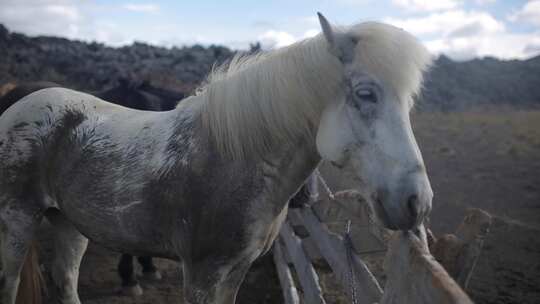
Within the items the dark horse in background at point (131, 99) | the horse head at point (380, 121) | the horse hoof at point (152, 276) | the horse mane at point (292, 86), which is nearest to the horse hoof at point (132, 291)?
the dark horse in background at point (131, 99)

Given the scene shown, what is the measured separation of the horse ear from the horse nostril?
2.39ft

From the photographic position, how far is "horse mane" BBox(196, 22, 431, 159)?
1.74 meters

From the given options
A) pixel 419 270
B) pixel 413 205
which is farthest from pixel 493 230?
pixel 419 270

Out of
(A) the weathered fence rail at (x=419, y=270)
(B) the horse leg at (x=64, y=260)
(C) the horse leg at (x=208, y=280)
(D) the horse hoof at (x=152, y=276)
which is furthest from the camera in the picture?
(D) the horse hoof at (x=152, y=276)

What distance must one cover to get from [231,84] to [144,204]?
838mm

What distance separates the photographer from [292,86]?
1.95 metres

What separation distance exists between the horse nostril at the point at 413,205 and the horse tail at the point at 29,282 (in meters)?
2.84

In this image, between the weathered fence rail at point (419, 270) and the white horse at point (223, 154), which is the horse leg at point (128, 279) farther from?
the weathered fence rail at point (419, 270)

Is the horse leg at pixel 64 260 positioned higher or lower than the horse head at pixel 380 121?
lower

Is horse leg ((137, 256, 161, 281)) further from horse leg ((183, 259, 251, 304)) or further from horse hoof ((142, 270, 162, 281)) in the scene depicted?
horse leg ((183, 259, 251, 304))

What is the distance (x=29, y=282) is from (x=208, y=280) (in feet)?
6.01

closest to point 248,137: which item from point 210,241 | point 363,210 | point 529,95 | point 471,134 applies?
point 210,241

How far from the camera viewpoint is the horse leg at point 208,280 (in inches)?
83.4

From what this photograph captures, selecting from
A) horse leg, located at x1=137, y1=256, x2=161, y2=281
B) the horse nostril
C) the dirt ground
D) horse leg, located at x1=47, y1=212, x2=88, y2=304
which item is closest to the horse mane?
the horse nostril
